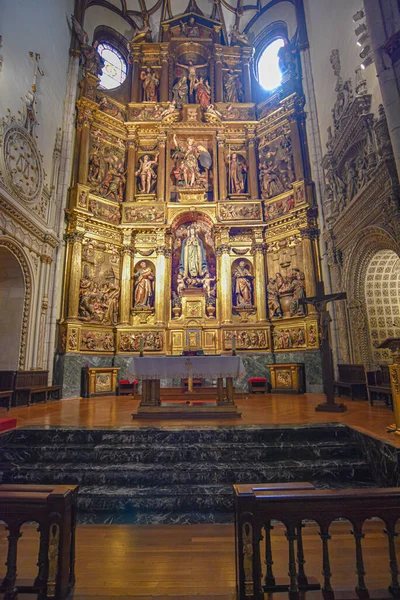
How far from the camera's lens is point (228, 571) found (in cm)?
269

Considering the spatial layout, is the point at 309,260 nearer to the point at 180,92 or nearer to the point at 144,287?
the point at 144,287

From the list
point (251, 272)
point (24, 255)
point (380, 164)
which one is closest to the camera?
point (380, 164)

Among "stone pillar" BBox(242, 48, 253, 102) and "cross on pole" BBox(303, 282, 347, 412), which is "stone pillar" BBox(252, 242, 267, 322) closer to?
"cross on pole" BBox(303, 282, 347, 412)

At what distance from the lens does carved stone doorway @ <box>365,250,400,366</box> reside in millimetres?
9695

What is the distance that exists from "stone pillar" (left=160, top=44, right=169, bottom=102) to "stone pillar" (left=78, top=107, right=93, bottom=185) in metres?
3.94

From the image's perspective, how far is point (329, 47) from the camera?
11.8 meters

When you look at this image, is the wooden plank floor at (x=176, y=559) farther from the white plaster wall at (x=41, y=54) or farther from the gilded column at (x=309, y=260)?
the white plaster wall at (x=41, y=54)

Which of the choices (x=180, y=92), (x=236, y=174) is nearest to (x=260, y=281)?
(x=236, y=174)

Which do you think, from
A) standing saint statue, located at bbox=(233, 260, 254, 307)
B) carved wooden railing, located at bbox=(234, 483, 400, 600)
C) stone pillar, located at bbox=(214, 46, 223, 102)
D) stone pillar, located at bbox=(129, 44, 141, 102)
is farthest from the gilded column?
carved wooden railing, located at bbox=(234, 483, 400, 600)

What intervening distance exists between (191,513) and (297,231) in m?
11.6

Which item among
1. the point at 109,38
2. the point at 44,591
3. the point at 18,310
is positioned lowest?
the point at 44,591

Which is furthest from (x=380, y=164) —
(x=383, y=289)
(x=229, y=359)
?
(x=229, y=359)

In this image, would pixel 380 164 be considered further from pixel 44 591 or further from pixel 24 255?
pixel 24 255

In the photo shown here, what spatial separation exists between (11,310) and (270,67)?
16483 mm
